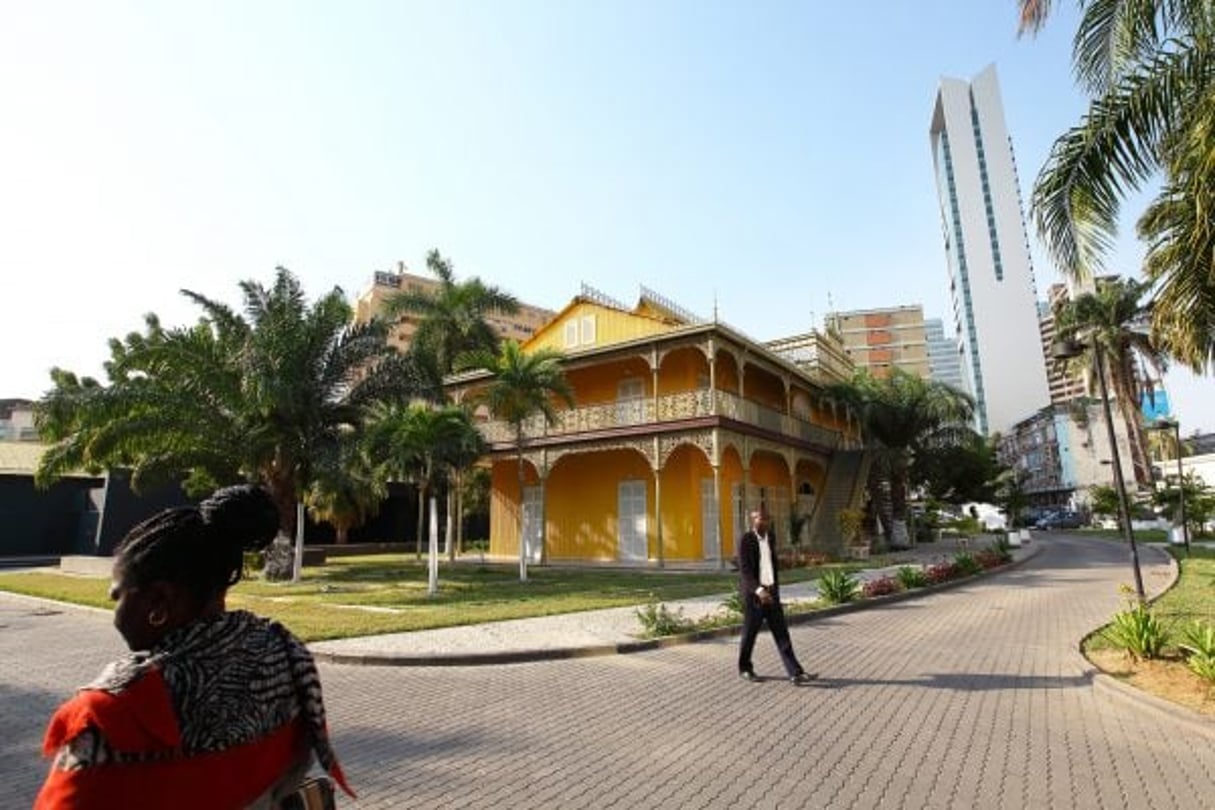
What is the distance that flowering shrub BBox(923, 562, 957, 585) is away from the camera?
1501 cm

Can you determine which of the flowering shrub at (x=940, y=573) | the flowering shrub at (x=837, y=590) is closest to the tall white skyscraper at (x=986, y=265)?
the flowering shrub at (x=940, y=573)

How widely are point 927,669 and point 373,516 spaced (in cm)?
3343

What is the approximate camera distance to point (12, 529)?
31188 mm

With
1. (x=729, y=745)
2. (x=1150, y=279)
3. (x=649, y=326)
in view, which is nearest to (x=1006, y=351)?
(x=649, y=326)

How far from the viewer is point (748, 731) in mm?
5480

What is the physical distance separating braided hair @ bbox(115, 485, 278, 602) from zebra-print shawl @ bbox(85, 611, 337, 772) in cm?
10

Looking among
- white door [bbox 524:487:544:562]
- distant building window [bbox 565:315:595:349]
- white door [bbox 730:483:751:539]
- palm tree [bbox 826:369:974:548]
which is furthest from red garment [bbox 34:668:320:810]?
palm tree [bbox 826:369:974:548]

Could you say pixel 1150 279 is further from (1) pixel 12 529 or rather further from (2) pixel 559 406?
(1) pixel 12 529

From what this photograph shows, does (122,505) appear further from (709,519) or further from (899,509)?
(899,509)

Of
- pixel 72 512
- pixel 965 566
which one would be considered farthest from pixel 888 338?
pixel 72 512

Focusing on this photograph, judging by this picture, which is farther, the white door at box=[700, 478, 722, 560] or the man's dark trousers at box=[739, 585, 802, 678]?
the white door at box=[700, 478, 722, 560]

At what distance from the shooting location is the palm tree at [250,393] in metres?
17.0

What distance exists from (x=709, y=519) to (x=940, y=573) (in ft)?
26.2

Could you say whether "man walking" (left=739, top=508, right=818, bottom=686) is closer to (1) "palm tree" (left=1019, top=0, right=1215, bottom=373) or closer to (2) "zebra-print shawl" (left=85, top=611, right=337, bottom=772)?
(1) "palm tree" (left=1019, top=0, right=1215, bottom=373)
